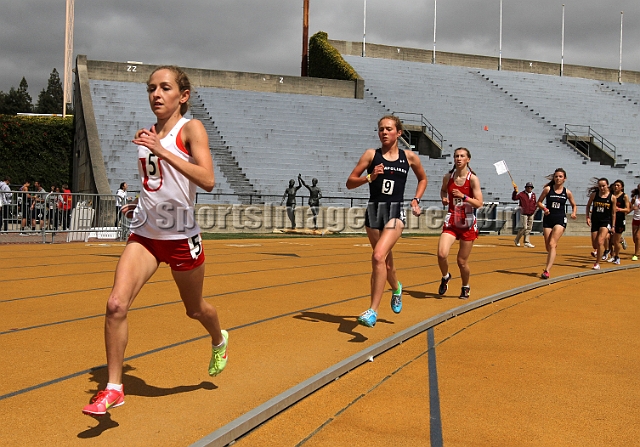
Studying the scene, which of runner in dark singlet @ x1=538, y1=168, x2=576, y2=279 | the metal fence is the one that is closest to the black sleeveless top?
runner in dark singlet @ x1=538, y1=168, x2=576, y2=279

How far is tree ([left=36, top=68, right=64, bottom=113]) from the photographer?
145 meters

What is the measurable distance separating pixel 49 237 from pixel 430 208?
594 inches

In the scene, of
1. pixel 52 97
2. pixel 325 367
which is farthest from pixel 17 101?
pixel 325 367

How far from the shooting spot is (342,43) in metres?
46.6

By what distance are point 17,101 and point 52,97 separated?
54.3ft

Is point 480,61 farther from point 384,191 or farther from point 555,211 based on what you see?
point 384,191

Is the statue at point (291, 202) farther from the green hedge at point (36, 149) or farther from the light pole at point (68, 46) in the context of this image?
the light pole at point (68, 46)

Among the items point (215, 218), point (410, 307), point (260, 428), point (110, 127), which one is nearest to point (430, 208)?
point (215, 218)

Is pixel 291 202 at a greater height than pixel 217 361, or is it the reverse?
pixel 291 202

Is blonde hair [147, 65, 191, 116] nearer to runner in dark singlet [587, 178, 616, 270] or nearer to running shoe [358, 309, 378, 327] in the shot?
running shoe [358, 309, 378, 327]

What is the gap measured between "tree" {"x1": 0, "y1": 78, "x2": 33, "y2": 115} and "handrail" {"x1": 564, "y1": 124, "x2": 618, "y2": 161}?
109 metres

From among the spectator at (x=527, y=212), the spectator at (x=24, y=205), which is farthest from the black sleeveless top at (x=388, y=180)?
the spectator at (x=527, y=212)

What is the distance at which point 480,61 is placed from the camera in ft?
164

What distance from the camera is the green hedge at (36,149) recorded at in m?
36.1
